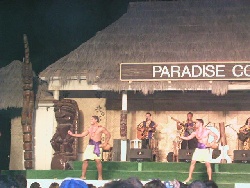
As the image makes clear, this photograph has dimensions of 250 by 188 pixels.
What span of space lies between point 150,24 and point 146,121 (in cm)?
286

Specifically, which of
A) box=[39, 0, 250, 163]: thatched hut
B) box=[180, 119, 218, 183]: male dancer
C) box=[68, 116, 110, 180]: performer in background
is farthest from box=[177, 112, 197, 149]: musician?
box=[68, 116, 110, 180]: performer in background

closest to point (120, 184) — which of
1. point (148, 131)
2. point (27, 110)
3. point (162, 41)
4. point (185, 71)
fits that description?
point (185, 71)

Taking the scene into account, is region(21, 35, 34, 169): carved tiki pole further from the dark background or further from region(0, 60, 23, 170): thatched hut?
the dark background

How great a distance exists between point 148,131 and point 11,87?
411 cm

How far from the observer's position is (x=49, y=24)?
75.1 feet

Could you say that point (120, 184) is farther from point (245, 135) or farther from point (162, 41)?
point (162, 41)

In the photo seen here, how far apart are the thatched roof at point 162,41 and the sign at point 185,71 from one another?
0.59ft

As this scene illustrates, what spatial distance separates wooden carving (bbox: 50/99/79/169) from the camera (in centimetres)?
1634

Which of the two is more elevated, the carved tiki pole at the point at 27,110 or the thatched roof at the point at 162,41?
the thatched roof at the point at 162,41

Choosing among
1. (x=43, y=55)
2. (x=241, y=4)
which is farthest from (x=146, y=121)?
(x=43, y=55)

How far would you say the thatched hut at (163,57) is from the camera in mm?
15992

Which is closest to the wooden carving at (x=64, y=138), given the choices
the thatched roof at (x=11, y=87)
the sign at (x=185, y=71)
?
the thatched roof at (x=11, y=87)

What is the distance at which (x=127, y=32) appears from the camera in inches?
685

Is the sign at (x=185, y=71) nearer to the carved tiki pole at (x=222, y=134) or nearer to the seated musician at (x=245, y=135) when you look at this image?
the seated musician at (x=245, y=135)
